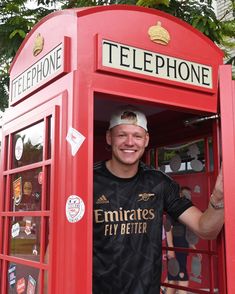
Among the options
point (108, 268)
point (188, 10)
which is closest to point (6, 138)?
point (108, 268)

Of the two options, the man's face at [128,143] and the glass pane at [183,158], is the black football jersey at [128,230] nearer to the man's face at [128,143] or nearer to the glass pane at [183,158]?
the man's face at [128,143]

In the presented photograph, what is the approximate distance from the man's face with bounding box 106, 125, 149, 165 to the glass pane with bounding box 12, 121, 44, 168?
1.55 feet

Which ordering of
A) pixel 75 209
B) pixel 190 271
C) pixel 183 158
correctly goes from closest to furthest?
pixel 75 209 < pixel 190 271 < pixel 183 158

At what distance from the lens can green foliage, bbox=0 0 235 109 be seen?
15.7 feet

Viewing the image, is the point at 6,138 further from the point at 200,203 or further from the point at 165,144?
the point at 200,203

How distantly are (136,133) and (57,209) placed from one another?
776mm

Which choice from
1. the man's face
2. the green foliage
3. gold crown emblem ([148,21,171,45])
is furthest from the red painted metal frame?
the green foliage

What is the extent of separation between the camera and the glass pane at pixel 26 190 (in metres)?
2.16

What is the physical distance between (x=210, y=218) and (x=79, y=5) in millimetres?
3692

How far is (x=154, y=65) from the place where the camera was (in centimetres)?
217

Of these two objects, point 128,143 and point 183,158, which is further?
point 183,158

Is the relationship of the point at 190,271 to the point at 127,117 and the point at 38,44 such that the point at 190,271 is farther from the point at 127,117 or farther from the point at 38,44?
the point at 38,44

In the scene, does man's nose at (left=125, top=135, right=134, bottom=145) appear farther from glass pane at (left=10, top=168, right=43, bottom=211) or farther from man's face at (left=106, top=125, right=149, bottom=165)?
Answer: glass pane at (left=10, top=168, right=43, bottom=211)

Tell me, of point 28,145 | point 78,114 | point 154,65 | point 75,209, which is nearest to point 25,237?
point 28,145
